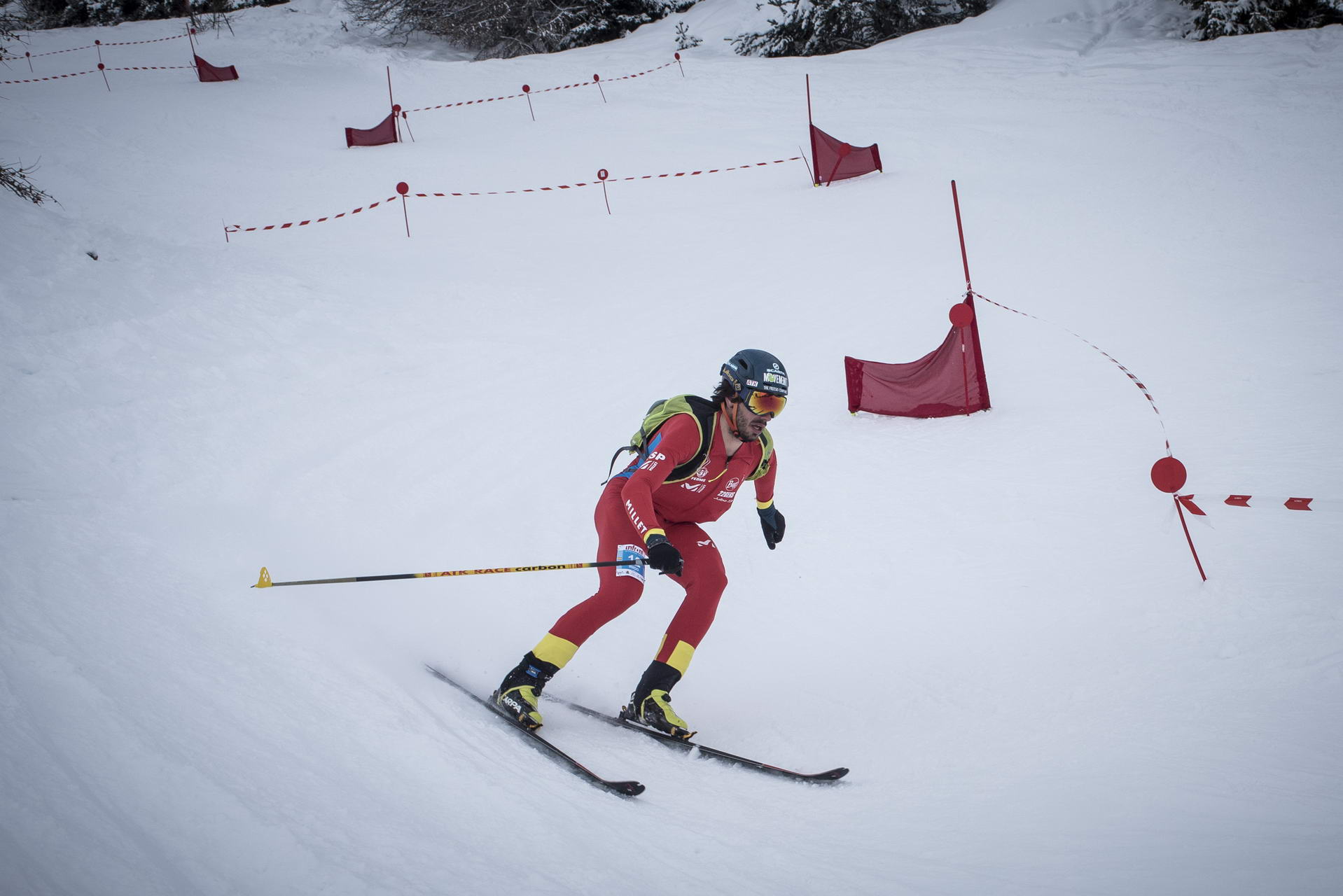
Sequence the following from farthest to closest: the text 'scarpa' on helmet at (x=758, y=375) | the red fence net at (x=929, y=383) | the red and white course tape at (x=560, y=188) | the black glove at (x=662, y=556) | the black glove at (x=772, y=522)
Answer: the red and white course tape at (x=560, y=188) < the red fence net at (x=929, y=383) < the black glove at (x=772, y=522) < the text 'scarpa' on helmet at (x=758, y=375) < the black glove at (x=662, y=556)

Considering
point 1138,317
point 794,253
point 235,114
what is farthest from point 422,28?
point 1138,317

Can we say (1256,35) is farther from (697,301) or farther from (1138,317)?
(697,301)

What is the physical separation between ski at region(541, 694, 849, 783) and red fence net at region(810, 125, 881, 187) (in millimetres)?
10471

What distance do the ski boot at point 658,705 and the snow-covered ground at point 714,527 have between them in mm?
138

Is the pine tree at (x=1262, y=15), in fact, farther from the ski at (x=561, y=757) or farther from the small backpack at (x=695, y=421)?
the ski at (x=561, y=757)

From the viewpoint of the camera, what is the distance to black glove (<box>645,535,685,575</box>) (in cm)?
308

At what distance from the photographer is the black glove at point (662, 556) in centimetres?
308

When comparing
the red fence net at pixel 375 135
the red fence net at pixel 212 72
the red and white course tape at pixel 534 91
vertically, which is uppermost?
the red fence net at pixel 212 72

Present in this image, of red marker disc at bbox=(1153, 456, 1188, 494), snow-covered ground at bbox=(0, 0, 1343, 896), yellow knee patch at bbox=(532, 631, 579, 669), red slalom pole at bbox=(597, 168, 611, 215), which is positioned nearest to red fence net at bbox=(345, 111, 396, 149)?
snow-covered ground at bbox=(0, 0, 1343, 896)

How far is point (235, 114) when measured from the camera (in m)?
15.8

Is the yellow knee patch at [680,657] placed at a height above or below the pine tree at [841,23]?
below

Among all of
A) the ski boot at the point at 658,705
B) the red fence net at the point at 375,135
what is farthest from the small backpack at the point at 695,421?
the red fence net at the point at 375,135

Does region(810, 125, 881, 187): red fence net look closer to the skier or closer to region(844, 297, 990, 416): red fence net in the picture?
region(844, 297, 990, 416): red fence net

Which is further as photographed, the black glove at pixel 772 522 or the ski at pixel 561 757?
the black glove at pixel 772 522
